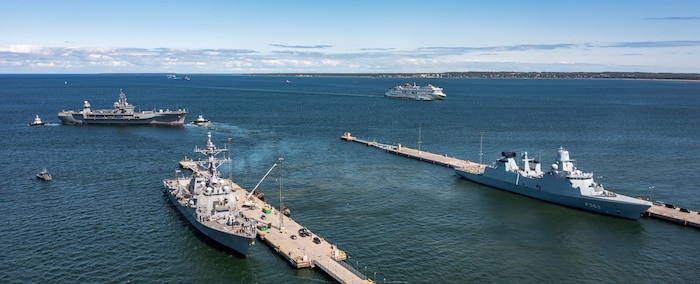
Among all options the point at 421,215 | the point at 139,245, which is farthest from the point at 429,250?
the point at 139,245

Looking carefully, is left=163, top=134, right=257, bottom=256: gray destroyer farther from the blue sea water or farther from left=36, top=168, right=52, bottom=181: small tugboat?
left=36, top=168, right=52, bottom=181: small tugboat

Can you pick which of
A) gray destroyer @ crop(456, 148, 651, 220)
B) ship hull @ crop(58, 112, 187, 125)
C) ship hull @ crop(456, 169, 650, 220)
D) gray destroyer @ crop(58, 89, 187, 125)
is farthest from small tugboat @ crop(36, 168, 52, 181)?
ship hull @ crop(58, 112, 187, 125)

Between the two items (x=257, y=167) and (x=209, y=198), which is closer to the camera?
(x=209, y=198)

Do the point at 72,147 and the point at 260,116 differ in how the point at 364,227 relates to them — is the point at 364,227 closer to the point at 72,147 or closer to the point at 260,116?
the point at 72,147

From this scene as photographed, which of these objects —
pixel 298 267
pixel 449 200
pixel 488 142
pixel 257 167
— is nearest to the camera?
pixel 298 267

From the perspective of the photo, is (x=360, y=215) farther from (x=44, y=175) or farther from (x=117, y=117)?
(x=117, y=117)

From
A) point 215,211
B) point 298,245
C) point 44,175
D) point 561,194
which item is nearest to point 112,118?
point 44,175
